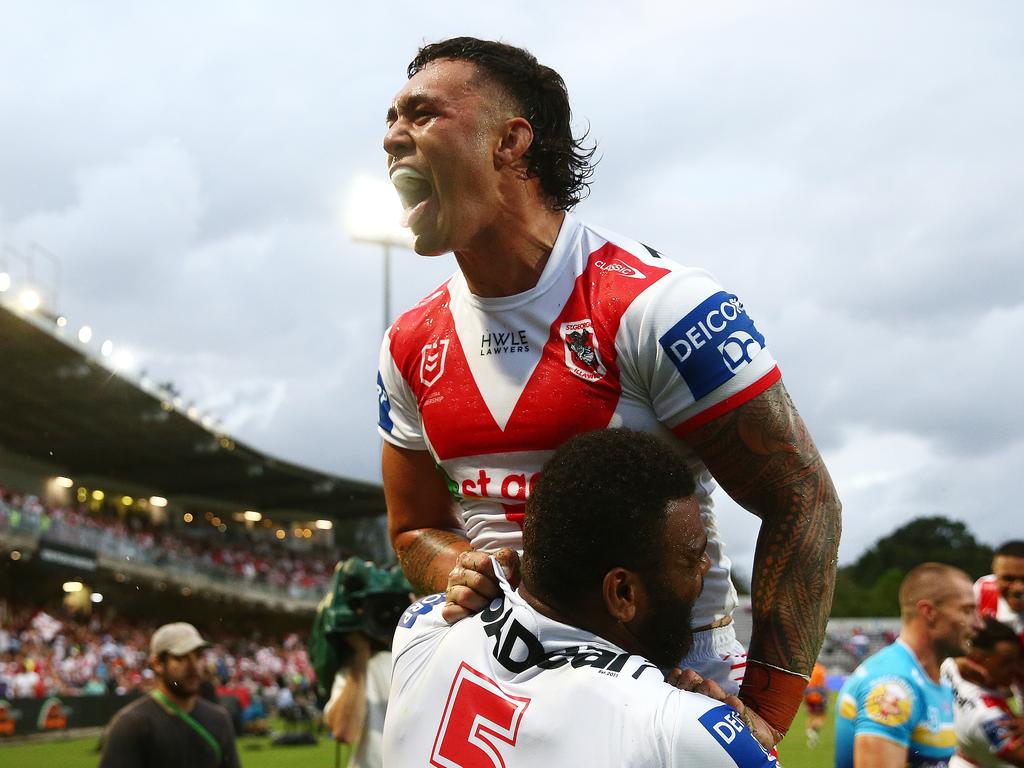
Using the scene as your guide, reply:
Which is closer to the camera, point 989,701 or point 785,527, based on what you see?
point 785,527

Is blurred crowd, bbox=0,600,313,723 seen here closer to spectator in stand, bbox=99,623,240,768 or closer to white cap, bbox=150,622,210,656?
white cap, bbox=150,622,210,656

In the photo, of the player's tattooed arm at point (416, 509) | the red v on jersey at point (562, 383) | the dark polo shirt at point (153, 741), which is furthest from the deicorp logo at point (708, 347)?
the dark polo shirt at point (153, 741)

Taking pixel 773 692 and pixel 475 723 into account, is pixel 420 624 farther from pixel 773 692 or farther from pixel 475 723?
pixel 773 692

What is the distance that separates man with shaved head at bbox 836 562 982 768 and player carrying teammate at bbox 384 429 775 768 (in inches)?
176

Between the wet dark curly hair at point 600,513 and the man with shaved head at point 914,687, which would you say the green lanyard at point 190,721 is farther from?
the wet dark curly hair at point 600,513

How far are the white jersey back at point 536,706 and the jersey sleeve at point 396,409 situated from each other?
0.57 m

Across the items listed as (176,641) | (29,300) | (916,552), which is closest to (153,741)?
(176,641)

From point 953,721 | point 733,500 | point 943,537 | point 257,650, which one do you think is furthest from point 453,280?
point 943,537

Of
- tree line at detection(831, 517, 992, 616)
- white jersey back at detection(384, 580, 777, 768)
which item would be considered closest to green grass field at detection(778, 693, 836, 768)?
white jersey back at detection(384, 580, 777, 768)

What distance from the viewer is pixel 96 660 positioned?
2897cm

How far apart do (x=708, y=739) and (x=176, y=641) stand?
652 cm

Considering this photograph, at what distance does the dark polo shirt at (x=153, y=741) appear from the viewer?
22.5 feet

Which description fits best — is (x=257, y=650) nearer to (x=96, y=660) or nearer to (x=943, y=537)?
(x=96, y=660)

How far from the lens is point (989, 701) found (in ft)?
18.9
